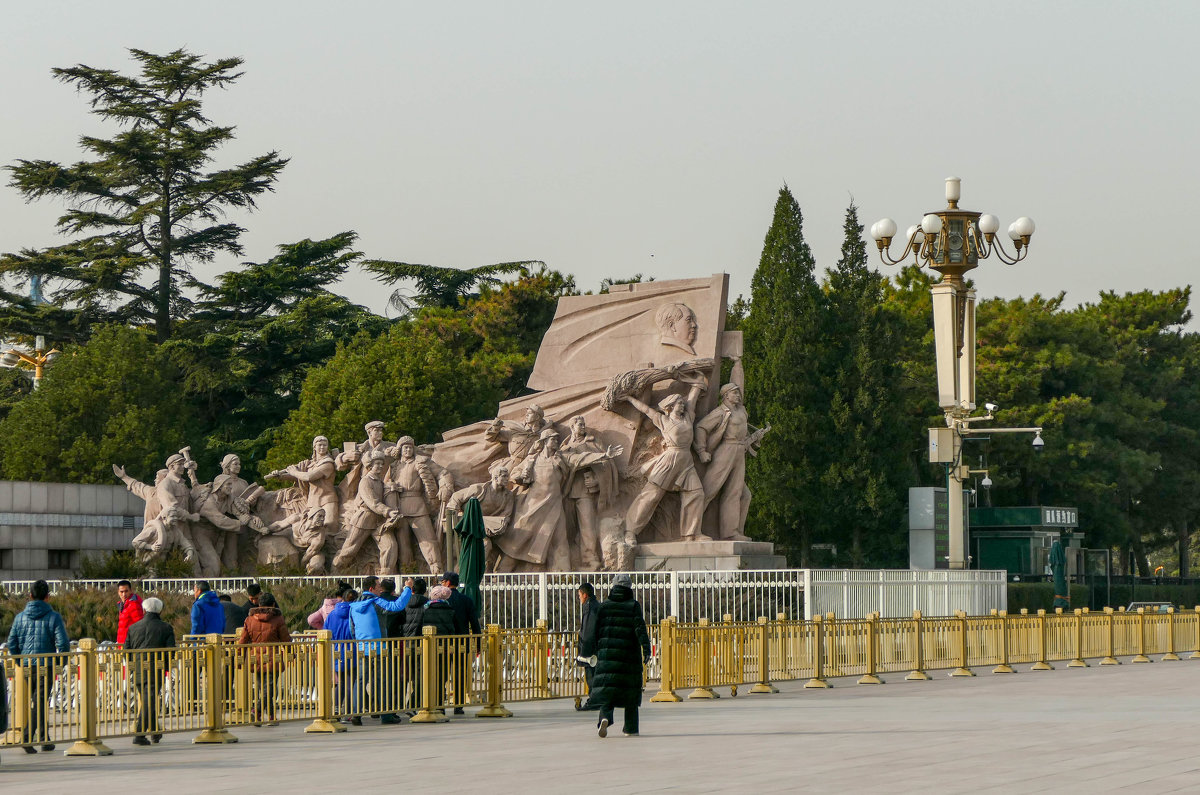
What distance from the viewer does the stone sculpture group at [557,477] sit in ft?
81.0

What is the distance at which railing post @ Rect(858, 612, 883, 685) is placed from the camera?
61.8 feet

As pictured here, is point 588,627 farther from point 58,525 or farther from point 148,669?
point 58,525

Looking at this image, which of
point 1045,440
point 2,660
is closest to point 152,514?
point 2,660

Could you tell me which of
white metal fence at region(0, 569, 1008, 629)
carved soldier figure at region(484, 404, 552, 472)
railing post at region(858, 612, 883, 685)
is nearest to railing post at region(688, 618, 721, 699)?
railing post at region(858, 612, 883, 685)

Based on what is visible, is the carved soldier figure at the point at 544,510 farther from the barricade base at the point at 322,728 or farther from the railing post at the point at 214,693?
the railing post at the point at 214,693

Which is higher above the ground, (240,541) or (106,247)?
(106,247)

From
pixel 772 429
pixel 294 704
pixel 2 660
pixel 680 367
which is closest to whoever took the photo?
pixel 2 660

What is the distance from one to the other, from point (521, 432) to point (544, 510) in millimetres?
1369

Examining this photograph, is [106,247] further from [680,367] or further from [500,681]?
[500,681]

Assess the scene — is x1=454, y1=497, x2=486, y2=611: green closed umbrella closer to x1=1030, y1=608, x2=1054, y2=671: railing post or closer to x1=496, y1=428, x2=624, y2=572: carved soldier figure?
x1=496, y1=428, x2=624, y2=572: carved soldier figure

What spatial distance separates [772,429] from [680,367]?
44.9ft

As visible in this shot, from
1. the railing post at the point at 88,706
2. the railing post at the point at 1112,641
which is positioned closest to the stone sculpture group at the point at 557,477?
the railing post at the point at 1112,641

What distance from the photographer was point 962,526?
22.6m

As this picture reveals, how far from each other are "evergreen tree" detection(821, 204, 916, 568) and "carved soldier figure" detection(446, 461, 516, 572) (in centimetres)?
1449
